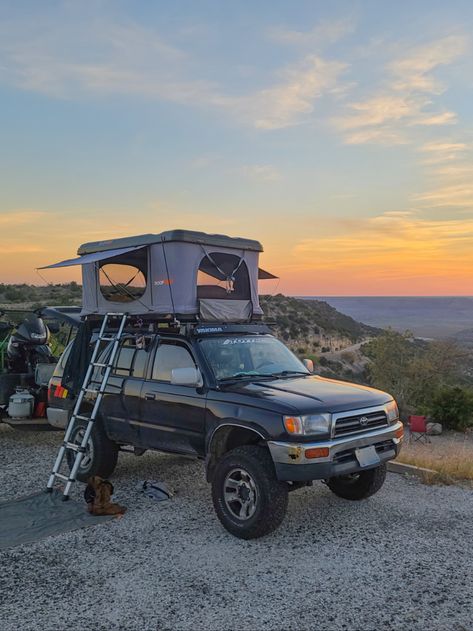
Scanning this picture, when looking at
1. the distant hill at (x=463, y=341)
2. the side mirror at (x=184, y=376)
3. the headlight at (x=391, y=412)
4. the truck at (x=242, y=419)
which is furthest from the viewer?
the distant hill at (x=463, y=341)

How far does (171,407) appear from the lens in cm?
666

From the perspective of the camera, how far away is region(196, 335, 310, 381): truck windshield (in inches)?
264

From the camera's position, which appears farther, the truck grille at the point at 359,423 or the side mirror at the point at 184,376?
the side mirror at the point at 184,376

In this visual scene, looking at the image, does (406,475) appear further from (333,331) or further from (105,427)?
(333,331)

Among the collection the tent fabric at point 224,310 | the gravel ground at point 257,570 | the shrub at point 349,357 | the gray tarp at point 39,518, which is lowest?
the shrub at point 349,357

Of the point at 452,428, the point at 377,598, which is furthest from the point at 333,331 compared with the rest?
the point at 377,598

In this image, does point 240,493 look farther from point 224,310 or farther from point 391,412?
point 224,310

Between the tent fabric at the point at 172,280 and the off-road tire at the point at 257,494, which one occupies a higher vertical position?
the tent fabric at the point at 172,280

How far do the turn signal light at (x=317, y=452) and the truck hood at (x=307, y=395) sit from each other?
0.35 meters

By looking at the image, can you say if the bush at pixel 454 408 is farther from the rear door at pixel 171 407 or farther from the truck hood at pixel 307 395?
the rear door at pixel 171 407

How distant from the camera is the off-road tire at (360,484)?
22.0 feet

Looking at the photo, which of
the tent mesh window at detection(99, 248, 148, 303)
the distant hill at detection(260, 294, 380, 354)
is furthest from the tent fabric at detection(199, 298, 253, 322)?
the distant hill at detection(260, 294, 380, 354)

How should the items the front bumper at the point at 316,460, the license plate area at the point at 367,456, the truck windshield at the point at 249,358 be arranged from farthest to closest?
the truck windshield at the point at 249,358, the license plate area at the point at 367,456, the front bumper at the point at 316,460

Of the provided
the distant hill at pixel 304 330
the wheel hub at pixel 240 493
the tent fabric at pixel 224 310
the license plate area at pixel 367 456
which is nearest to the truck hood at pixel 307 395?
the license plate area at pixel 367 456
